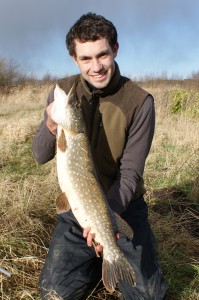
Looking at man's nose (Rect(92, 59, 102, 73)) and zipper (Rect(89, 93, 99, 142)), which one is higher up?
man's nose (Rect(92, 59, 102, 73))

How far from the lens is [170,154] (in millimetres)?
6602

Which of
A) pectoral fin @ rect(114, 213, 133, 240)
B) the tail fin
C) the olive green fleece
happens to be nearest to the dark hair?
the olive green fleece

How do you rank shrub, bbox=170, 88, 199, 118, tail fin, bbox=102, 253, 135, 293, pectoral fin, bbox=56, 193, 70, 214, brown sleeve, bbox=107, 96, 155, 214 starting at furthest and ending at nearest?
shrub, bbox=170, 88, 199, 118 < brown sleeve, bbox=107, 96, 155, 214 < pectoral fin, bbox=56, 193, 70, 214 < tail fin, bbox=102, 253, 135, 293

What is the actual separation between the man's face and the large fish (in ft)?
1.28

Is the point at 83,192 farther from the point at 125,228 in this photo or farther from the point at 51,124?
the point at 51,124

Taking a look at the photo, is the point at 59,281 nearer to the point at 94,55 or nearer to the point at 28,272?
the point at 28,272

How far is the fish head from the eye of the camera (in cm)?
247

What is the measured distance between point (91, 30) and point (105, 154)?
943 mm

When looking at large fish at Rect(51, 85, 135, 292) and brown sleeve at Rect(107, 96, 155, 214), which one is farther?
brown sleeve at Rect(107, 96, 155, 214)

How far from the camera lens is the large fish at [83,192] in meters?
2.39

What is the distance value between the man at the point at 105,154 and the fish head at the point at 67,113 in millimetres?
154

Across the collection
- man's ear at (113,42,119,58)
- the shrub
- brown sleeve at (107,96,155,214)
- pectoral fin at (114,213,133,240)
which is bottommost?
the shrub

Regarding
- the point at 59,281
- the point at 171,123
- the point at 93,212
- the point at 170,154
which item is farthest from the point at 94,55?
the point at 171,123

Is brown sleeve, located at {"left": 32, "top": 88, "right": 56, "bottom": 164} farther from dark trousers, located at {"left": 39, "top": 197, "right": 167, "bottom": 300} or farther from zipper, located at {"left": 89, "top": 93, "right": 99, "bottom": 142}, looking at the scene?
dark trousers, located at {"left": 39, "top": 197, "right": 167, "bottom": 300}
